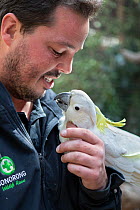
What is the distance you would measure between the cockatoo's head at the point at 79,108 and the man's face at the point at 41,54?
12 cm

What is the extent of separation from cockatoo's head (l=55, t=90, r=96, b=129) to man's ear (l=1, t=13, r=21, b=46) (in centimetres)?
31

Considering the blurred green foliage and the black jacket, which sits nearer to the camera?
the black jacket

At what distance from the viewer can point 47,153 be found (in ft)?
3.83

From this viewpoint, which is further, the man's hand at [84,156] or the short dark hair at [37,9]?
the short dark hair at [37,9]

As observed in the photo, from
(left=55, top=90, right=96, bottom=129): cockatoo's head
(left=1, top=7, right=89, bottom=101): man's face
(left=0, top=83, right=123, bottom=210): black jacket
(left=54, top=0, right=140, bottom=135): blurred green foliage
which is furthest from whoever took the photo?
(left=54, top=0, right=140, bottom=135): blurred green foliage

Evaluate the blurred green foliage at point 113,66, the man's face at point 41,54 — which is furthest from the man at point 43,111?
the blurred green foliage at point 113,66

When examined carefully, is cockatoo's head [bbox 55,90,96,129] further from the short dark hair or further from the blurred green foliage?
the blurred green foliage

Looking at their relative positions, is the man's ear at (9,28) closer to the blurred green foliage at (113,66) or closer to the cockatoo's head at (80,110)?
the cockatoo's head at (80,110)

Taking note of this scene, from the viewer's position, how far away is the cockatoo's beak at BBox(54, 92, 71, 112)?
127 centimetres

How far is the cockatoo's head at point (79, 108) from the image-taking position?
125cm

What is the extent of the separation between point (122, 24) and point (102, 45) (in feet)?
1.60

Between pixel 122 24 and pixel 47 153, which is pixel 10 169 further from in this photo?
pixel 122 24

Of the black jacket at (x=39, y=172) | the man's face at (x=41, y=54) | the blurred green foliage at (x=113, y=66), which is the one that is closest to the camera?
the black jacket at (x=39, y=172)

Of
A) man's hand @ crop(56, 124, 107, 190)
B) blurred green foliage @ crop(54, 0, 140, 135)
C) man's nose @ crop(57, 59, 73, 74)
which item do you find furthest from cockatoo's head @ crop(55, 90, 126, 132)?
blurred green foliage @ crop(54, 0, 140, 135)
